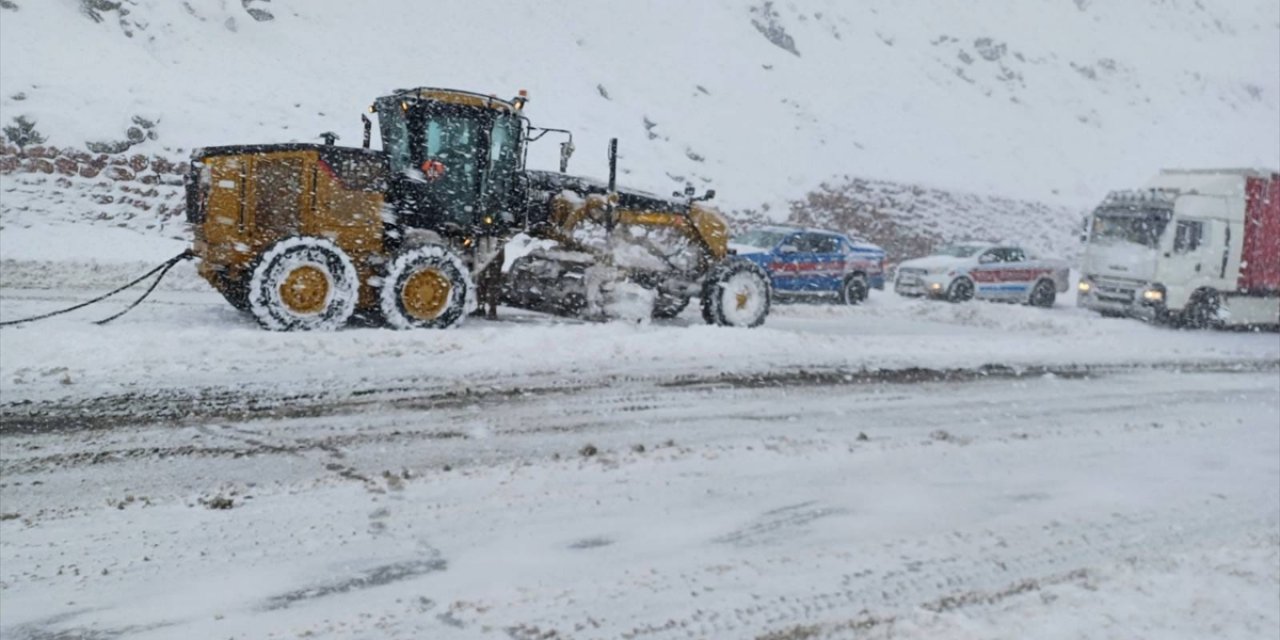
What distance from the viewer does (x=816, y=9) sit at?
3394cm

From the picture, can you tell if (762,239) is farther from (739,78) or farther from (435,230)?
(739,78)

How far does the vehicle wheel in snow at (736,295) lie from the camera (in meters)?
12.1

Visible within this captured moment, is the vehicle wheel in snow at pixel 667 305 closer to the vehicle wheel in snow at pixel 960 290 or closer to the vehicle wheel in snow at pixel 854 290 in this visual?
the vehicle wheel in snow at pixel 854 290

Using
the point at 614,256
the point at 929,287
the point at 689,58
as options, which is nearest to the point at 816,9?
the point at 689,58

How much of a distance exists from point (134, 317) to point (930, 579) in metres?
9.34

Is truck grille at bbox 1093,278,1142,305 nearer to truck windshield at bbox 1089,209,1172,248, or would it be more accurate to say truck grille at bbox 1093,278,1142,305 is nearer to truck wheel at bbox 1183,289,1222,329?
truck windshield at bbox 1089,209,1172,248

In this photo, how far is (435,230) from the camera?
425 inches

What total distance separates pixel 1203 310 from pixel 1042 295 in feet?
12.8

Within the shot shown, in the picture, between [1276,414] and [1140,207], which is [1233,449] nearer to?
[1276,414]

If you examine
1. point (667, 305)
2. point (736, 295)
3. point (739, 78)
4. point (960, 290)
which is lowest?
point (667, 305)

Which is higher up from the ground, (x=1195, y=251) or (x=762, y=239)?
(x=1195, y=251)

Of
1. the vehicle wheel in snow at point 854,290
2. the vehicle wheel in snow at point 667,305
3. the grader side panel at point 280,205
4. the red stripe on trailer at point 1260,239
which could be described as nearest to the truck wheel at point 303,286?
the grader side panel at point 280,205

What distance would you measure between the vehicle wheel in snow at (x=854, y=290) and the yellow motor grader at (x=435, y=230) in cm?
599

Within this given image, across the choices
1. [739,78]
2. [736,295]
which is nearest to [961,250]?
[739,78]
